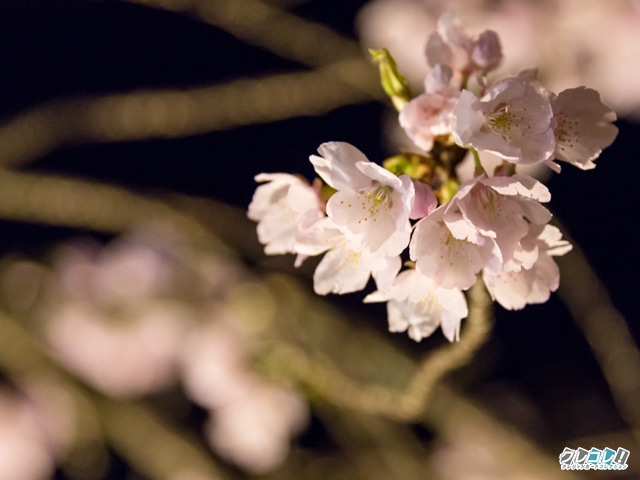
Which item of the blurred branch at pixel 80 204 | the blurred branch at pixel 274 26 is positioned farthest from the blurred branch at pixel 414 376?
the blurred branch at pixel 274 26

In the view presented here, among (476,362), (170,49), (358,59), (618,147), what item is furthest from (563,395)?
(170,49)

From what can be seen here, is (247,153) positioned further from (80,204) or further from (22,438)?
(22,438)

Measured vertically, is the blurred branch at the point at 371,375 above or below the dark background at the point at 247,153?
below

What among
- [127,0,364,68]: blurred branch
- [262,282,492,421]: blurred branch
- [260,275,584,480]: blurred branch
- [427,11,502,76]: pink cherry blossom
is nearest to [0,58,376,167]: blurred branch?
[127,0,364,68]: blurred branch

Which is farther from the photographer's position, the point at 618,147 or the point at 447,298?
the point at 618,147

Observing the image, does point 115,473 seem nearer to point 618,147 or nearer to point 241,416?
point 241,416

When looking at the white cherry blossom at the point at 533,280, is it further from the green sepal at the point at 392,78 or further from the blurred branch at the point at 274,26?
the blurred branch at the point at 274,26

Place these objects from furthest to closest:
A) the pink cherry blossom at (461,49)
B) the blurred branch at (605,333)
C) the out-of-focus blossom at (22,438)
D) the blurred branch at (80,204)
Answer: the out-of-focus blossom at (22,438) < the blurred branch at (80,204) < the blurred branch at (605,333) < the pink cherry blossom at (461,49)
